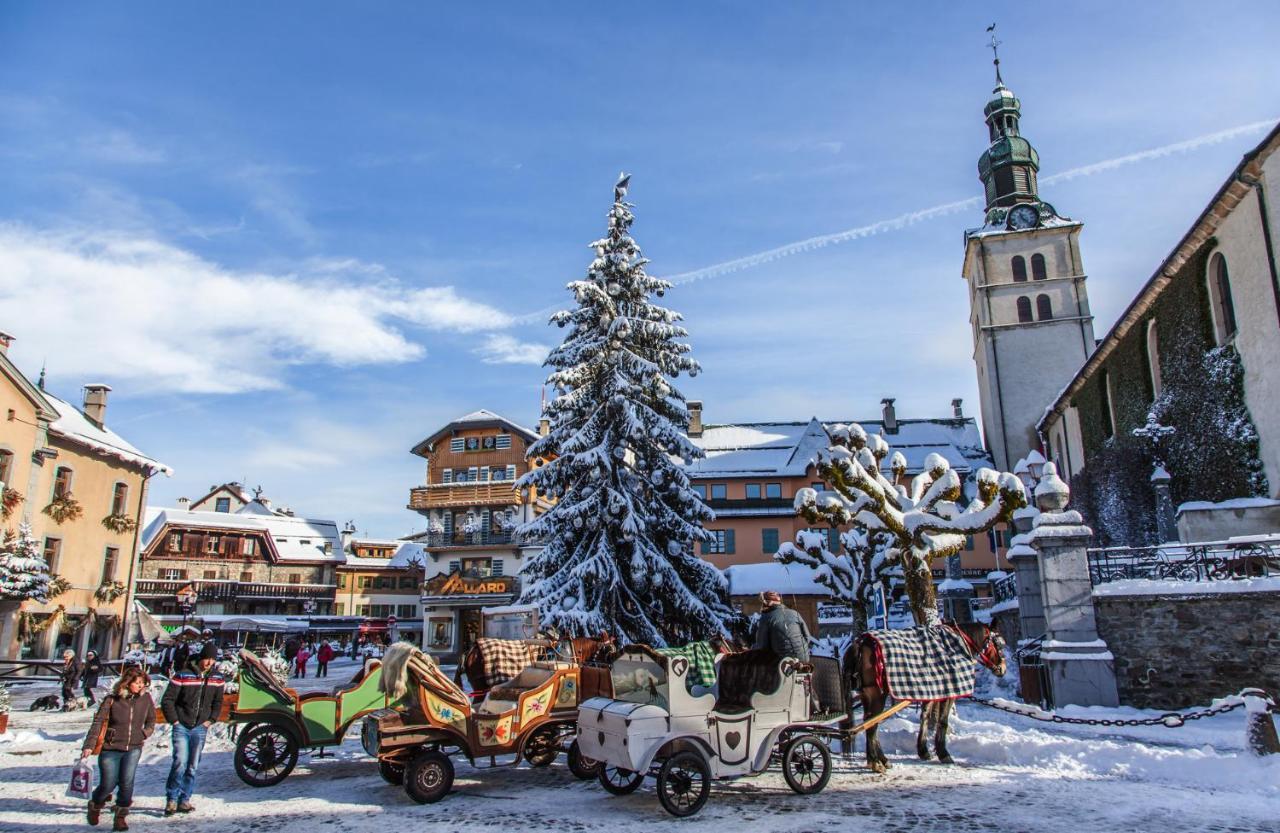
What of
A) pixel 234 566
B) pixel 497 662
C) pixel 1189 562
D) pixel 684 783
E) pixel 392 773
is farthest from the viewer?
pixel 234 566

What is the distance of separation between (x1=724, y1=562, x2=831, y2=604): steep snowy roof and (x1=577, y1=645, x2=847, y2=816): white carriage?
1144 inches

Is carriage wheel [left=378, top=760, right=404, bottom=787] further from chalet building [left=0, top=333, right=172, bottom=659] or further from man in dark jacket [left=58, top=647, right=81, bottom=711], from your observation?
chalet building [left=0, top=333, right=172, bottom=659]

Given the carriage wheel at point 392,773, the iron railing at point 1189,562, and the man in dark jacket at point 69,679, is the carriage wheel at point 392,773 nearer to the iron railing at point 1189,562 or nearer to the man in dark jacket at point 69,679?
the iron railing at point 1189,562

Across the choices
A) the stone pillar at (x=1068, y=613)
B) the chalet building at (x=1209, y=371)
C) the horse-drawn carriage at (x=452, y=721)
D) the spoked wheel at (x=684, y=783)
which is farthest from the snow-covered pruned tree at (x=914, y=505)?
the chalet building at (x=1209, y=371)

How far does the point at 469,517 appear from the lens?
47.7 metres

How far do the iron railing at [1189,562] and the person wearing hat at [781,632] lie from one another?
25.4 ft

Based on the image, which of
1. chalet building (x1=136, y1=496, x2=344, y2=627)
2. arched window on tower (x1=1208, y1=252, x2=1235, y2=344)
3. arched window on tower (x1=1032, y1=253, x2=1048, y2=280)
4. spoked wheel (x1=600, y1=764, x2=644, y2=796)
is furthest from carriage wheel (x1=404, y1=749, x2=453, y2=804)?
chalet building (x1=136, y1=496, x2=344, y2=627)

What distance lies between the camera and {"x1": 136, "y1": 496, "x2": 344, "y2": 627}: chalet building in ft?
182

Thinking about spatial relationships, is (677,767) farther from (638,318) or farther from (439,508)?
(439,508)

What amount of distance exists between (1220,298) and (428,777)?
2357 centimetres

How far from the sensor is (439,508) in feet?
158

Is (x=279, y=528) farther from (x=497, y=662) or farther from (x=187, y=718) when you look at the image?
(x=187, y=718)

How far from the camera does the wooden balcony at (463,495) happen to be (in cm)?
4678

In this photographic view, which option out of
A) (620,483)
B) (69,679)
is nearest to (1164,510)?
(620,483)
